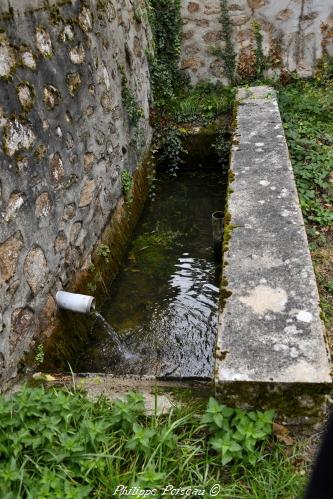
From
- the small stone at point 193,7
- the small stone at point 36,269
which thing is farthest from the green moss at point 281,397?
the small stone at point 193,7

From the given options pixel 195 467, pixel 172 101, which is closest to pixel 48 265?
pixel 195 467

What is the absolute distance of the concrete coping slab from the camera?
1955mm

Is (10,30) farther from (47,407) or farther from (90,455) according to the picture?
(90,455)

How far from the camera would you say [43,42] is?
2922 millimetres

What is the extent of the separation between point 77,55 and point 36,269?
1659 mm

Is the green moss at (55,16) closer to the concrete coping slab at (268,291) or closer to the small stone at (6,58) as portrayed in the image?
the small stone at (6,58)

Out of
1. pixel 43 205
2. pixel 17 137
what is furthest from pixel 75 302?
pixel 17 137

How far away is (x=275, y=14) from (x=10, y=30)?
4.82 meters

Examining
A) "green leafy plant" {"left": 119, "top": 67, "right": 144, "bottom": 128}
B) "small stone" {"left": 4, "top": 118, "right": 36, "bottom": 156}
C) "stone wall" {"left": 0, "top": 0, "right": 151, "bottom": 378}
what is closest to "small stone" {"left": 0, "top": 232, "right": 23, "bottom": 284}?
"stone wall" {"left": 0, "top": 0, "right": 151, "bottom": 378}

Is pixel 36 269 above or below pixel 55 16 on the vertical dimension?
below

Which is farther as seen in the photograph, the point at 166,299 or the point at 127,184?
the point at 127,184

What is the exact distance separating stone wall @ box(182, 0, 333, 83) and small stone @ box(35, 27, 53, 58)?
3.95 metres

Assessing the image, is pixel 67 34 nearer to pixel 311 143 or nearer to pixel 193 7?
pixel 311 143

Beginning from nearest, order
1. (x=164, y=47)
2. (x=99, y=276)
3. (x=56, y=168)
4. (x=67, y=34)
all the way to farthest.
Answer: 1. (x=56, y=168)
2. (x=67, y=34)
3. (x=99, y=276)
4. (x=164, y=47)
